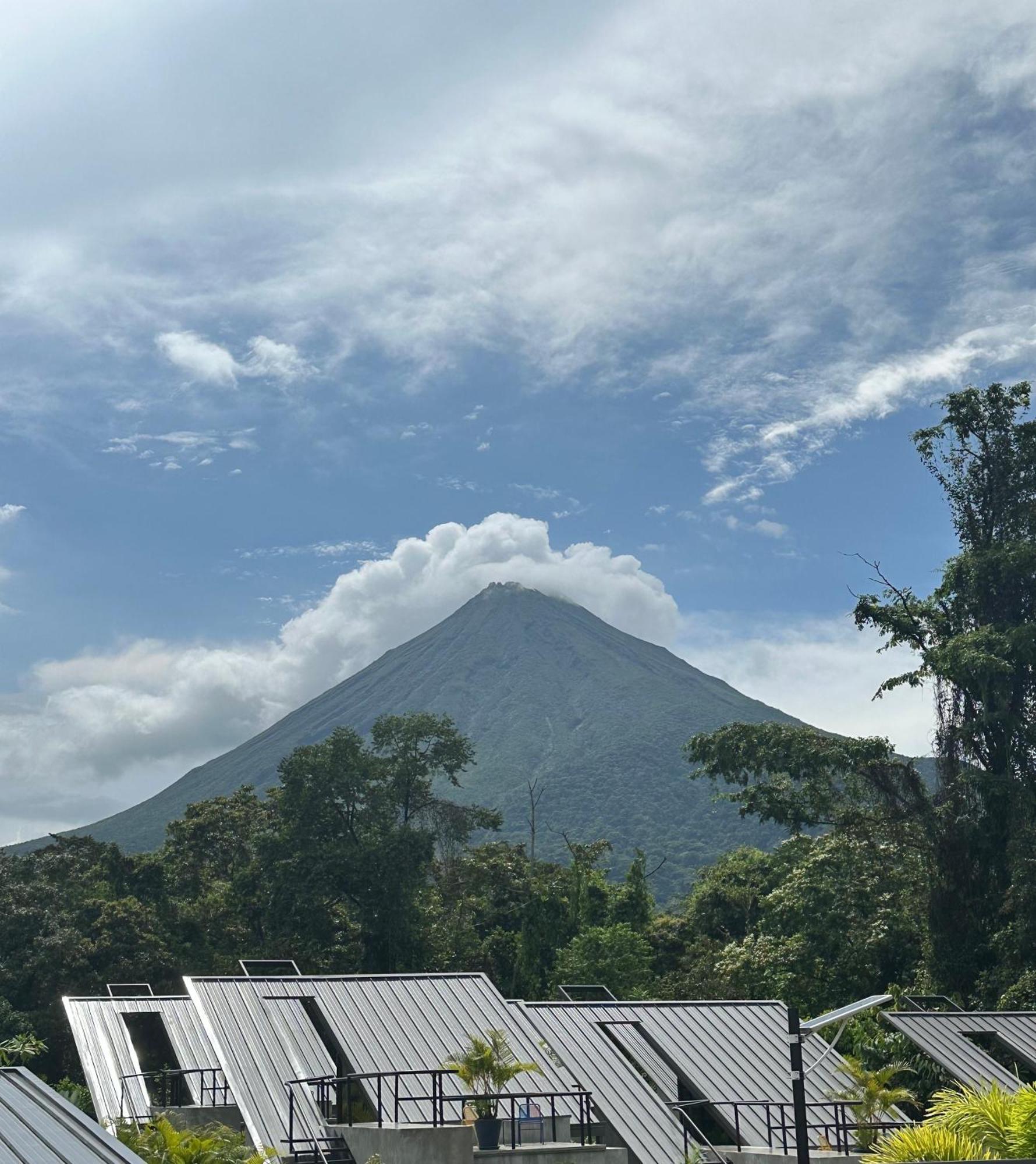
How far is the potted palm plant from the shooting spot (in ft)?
65.9

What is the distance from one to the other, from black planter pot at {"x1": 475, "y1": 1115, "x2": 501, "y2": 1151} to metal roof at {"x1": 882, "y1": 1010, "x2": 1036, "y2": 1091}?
1029 centimetres

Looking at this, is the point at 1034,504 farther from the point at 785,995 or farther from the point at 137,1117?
the point at 137,1117

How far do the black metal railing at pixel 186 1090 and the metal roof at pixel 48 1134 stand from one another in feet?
49.6

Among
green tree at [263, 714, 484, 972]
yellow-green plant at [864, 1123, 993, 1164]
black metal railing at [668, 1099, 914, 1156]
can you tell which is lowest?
black metal railing at [668, 1099, 914, 1156]

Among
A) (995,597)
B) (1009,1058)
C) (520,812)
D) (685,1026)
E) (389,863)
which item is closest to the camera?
(685,1026)

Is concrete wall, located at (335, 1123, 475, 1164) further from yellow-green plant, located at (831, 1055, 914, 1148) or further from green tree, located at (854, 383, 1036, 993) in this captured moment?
green tree, located at (854, 383, 1036, 993)

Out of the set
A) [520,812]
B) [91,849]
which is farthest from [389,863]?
[520,812]

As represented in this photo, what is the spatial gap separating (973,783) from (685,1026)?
17.3m

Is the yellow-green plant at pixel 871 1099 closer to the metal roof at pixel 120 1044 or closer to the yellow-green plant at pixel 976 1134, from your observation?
the yellow-green plant at pixel 976 1134

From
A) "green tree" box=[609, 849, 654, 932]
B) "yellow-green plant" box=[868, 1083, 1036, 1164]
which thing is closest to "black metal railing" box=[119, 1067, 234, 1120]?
"yellow-green plant" box=[868, 1083, 1036, 1164]

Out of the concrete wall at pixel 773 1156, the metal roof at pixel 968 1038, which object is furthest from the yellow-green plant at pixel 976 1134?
the metal roof at pixel 968 1038

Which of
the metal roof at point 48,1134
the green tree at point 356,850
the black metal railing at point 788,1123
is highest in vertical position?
the green tree at point 356,850

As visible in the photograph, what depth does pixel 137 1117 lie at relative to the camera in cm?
2389

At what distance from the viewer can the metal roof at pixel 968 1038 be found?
25.7 meters
